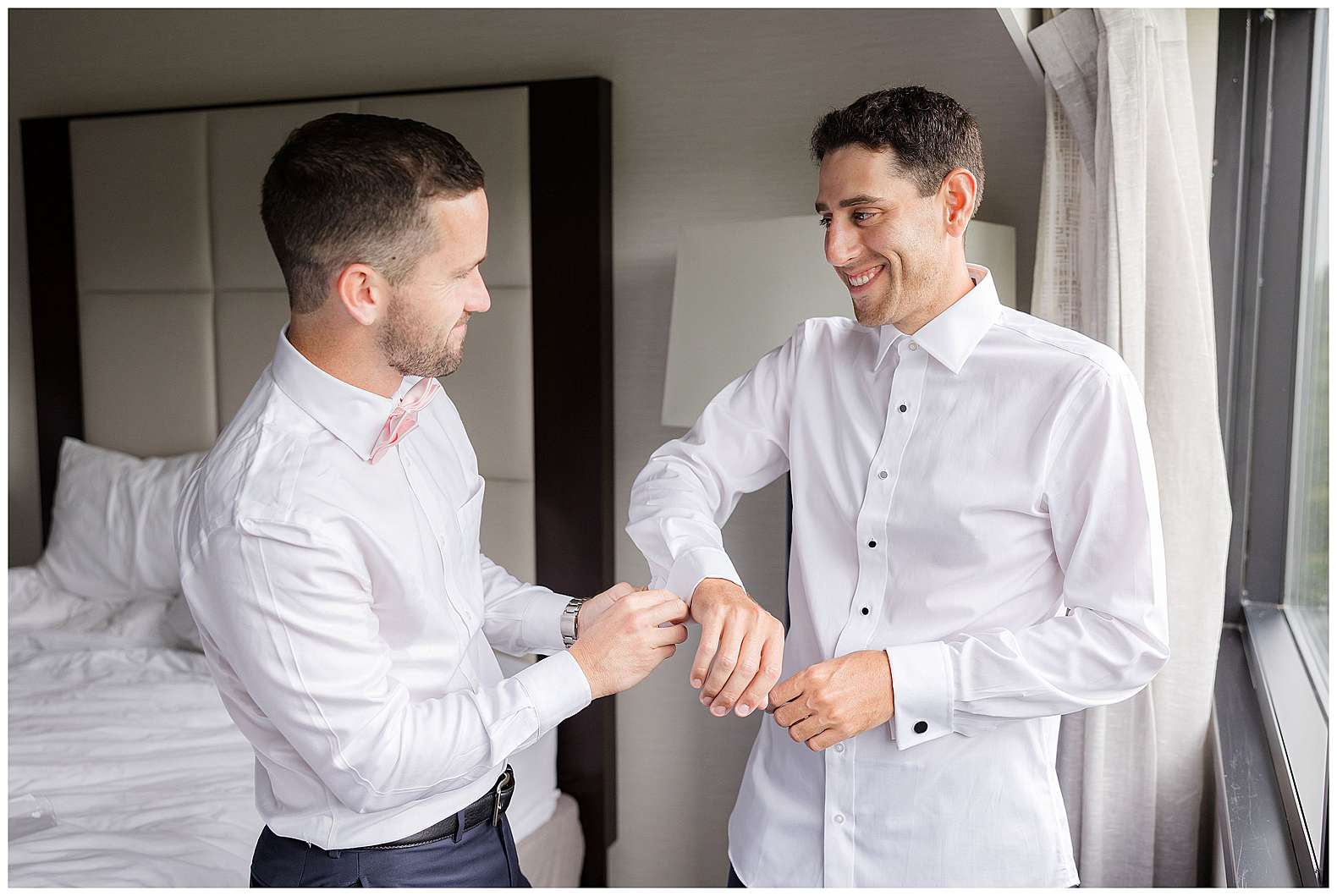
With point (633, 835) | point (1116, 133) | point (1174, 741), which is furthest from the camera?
point (633, 835)

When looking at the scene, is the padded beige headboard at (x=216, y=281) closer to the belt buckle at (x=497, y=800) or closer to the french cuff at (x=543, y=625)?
the french cuff at (x=543, y=625)

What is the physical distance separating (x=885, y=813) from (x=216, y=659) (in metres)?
0.83

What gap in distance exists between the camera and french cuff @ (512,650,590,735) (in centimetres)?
118

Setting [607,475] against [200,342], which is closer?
[607,475]

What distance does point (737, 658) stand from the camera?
1256 millimetres

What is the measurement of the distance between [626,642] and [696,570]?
7.3 inches

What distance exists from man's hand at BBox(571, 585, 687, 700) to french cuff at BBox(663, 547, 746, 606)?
0.33 feet

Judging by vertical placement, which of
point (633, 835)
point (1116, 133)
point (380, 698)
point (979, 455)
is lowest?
point (633, 835)

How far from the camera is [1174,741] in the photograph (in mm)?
1971

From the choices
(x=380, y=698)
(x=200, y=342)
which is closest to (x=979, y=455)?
(x=380, y=698)

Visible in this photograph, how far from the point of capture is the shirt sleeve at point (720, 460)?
1.49 m

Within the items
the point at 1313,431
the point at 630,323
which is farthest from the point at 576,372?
the point at 1313,431

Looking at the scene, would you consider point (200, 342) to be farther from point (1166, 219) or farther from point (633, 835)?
point (1166, 219)

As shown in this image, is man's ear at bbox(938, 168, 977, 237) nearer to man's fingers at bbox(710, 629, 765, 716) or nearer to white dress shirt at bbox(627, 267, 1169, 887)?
white dress shirt at bbox(627, 267, 1169, 887)
